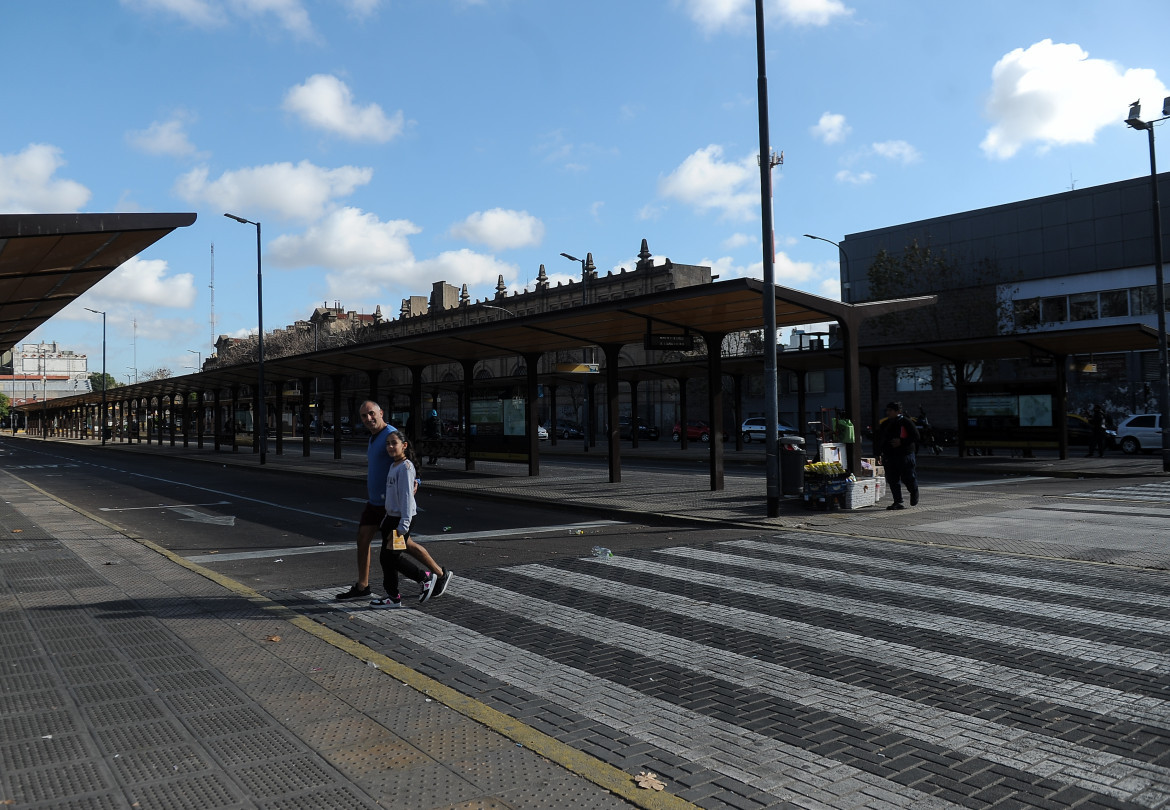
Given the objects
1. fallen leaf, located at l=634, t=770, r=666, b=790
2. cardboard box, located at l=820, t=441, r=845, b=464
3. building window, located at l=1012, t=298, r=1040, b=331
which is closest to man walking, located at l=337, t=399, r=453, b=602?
fallen leaf, located at l=634, t=770, r=666, b=790

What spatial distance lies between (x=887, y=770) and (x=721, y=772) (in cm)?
81

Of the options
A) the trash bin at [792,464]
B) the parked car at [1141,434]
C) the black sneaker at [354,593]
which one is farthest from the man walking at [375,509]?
the parked car at [1141,434]

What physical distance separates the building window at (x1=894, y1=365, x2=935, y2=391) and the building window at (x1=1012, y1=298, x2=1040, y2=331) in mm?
5308

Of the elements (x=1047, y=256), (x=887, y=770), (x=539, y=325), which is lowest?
(x=887, y=770)

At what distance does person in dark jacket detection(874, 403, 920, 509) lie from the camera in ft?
48.5

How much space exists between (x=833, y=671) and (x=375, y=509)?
13.8 ft

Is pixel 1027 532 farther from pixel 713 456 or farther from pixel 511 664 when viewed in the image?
pixel 511 664

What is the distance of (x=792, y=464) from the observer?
15.5 metres

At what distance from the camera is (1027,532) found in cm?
1216

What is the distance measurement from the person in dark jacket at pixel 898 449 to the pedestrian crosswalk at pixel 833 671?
527cm

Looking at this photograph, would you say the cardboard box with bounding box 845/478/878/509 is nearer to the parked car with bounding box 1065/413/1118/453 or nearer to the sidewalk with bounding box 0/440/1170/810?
the sidewalk with bounding box 0/440/1170/810

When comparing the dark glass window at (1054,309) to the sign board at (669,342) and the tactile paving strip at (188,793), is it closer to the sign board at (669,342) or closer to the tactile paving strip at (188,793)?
the sign board at (669,342)

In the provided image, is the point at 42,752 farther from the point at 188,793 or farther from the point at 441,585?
the point at 441,585

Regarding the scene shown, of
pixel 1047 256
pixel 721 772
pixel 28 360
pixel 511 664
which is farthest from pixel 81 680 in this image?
pixel 28 360
